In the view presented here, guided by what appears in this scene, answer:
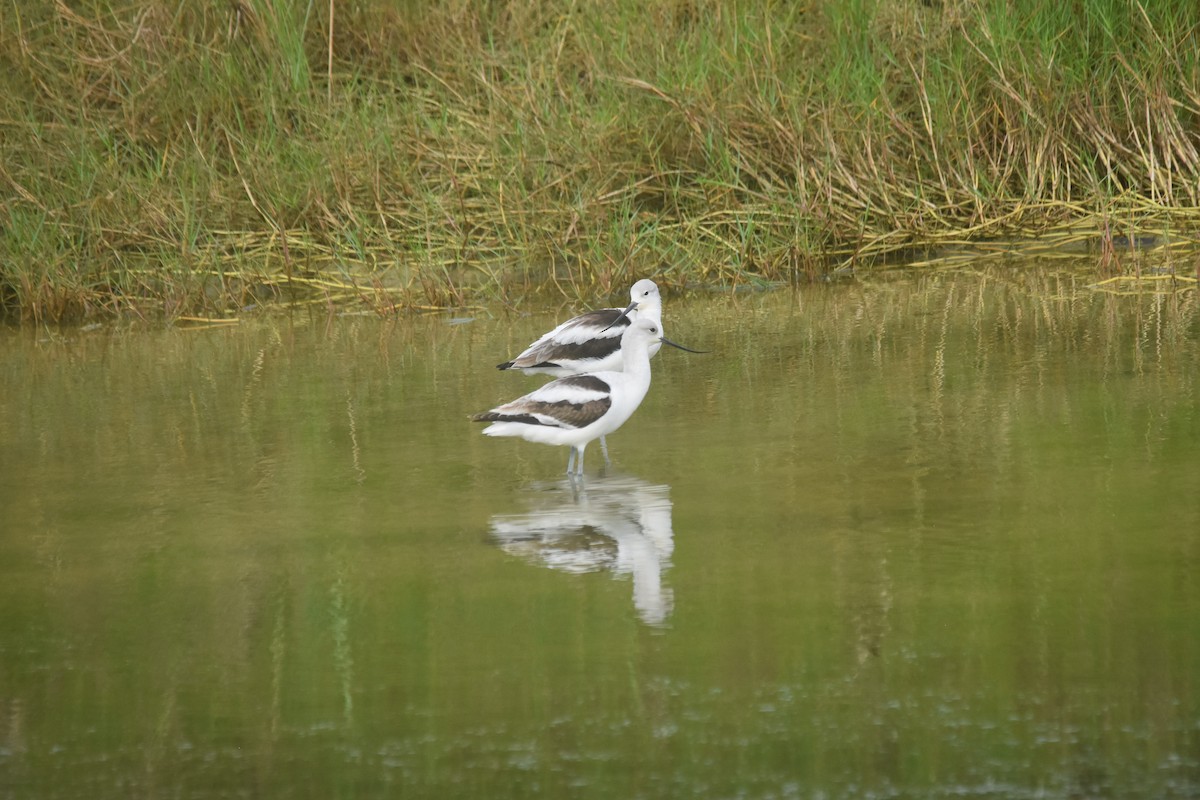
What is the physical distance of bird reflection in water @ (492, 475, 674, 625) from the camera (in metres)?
4.92

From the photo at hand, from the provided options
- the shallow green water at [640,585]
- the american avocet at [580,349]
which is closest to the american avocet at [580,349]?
the american avocet at [580,349]

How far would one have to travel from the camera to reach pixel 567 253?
11125 millimetres

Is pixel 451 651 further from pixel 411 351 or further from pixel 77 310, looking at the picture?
pixel 77 310

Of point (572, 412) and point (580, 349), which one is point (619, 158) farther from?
point (572, 412)

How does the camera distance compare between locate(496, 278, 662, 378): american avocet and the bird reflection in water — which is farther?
locate(496, 278, 662, 378): american avocet

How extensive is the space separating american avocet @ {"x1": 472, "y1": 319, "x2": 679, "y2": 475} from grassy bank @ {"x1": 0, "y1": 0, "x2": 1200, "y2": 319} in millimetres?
4271

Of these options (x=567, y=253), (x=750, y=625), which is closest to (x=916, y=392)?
(x=750, y=625)

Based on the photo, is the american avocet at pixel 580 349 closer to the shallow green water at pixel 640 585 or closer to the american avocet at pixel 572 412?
the shallow green water at pixel 640 585

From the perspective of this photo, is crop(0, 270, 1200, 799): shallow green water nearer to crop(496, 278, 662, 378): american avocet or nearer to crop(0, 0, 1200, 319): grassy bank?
crop(496, 278, 662, 378): american avocet

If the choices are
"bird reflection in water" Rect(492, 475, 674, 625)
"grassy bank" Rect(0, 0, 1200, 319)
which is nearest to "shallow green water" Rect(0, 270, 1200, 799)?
"bird reflection in water" Rect(492, 475, 674, 625)

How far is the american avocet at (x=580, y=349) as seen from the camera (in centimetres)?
791

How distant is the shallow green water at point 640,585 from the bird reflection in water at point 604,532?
2 centimetres

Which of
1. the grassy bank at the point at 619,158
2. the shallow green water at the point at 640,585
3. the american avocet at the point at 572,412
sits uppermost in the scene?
the grassy bank at the point at 619,158

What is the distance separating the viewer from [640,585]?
15.8 ft
